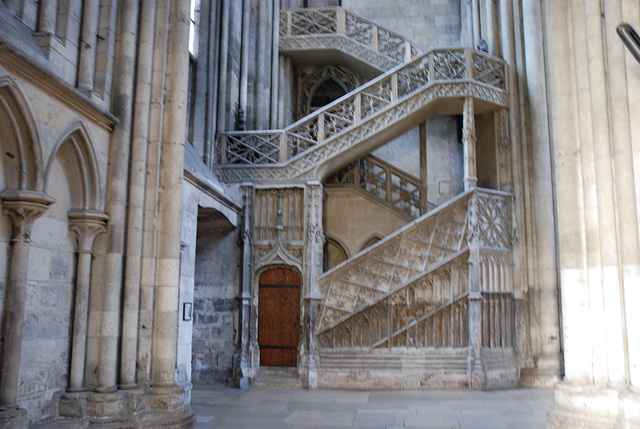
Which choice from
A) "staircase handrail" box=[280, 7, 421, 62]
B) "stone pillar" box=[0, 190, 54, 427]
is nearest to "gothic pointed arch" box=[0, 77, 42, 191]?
"stone pillar" box=[0, 190, 54, 427]

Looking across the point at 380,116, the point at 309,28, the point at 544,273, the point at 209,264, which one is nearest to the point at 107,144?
the point at 209,264

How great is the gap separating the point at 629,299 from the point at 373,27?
11.0 m

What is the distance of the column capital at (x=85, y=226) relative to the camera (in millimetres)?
6469

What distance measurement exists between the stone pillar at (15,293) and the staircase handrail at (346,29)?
36.5 ft

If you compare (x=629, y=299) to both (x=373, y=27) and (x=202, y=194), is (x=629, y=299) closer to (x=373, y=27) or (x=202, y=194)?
(x=202, y=194)

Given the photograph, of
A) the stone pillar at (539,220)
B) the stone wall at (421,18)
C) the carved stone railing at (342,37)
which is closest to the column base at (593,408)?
the stone pillar at (539,220)

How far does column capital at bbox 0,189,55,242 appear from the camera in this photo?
5402 millimetres

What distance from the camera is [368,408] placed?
9141mm

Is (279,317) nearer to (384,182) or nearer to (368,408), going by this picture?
(368,408)

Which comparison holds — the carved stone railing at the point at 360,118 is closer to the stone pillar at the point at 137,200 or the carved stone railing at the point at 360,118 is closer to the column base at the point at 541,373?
the stone pillar at the point at 137,200

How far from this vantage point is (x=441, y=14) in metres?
18.0

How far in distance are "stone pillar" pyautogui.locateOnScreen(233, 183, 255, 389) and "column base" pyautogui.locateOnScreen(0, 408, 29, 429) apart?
636 centimetres

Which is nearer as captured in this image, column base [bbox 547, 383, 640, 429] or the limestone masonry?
column base [bbox 547, 383, 640, 429]

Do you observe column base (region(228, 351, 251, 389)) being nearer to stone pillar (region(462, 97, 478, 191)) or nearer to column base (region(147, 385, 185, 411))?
column base (region(147, 385, 185, 411))
